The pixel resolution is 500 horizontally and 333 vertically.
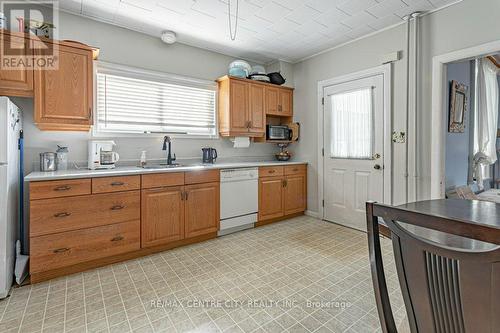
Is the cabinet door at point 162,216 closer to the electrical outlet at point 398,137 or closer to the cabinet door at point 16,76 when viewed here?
the cabinet door at point 16,76

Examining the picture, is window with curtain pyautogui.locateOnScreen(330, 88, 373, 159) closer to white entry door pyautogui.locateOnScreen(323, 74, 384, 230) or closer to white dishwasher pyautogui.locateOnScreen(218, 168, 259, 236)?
white entry door pyautogui.locateOnScreen(323, 74, 384, 230)

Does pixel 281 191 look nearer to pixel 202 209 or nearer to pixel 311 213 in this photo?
pixel 311 213

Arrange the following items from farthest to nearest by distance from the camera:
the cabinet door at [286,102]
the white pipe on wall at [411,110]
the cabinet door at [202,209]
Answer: the cabinet door at [286,102] → the cabinet door at [202,209] → the white pipe on wall at [411,110]

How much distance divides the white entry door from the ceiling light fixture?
2.34 m

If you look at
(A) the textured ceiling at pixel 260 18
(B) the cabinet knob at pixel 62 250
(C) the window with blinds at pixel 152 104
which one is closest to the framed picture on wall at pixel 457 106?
(A) the textured ceiling at pixel 260 18

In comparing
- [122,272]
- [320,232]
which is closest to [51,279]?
[122,272]

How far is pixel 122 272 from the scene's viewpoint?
243 centimetres

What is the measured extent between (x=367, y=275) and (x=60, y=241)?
9.17 ft

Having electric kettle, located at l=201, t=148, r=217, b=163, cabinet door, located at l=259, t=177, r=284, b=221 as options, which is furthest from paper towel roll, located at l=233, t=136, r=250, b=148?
cabinet door, located at l=259, t=177, r=284, b=221

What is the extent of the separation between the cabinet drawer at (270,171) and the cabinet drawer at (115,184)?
1.74 m

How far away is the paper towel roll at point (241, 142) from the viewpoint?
13.4ft

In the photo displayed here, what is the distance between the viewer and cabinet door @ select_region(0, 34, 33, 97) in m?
2.26

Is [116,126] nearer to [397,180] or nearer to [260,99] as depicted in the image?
[260,99]

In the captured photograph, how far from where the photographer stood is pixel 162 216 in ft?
9.45
